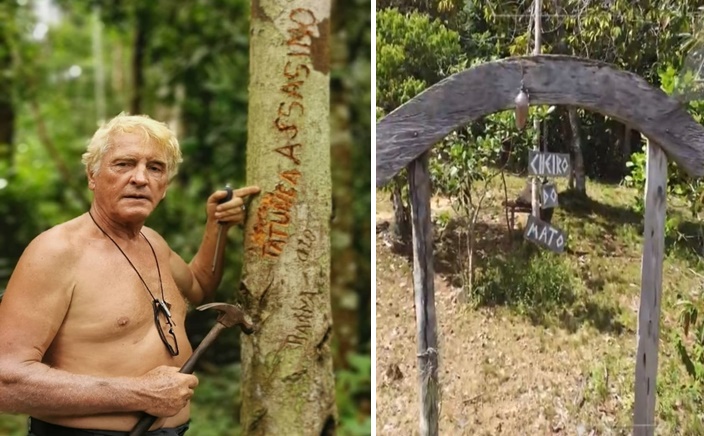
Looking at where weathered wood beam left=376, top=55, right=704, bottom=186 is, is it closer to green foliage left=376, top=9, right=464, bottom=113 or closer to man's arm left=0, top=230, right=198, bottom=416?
green foliage left=376, top=9, right=464, bottom=113

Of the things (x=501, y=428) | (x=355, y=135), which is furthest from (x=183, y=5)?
(x=501, y=428)

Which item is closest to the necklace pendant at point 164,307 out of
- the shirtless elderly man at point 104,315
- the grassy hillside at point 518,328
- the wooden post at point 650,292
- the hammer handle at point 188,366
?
the shirtless elderly man at point 104,315

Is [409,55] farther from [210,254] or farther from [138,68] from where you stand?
[138,68]

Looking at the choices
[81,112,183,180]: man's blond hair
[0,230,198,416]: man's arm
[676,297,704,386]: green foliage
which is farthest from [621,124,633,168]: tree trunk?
[0,230,198,416]: man's arm

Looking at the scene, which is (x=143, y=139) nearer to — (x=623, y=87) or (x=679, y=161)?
(x=623, y=87)

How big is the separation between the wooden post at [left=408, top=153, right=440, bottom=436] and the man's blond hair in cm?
79

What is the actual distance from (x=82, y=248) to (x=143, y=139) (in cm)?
31

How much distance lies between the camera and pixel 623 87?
240 centimetres

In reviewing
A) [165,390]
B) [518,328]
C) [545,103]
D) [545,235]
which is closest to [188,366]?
[165,390]

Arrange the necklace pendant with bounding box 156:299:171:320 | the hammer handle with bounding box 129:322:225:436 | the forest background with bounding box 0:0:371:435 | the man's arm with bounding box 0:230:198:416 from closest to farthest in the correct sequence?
1. the man's arm with bounding box 0:230:198:416
2. the hammer handle with bounding box 129:322:225:436
3. the necklace pendant with bounding box 156:299:171:320
4. the forest background with bounding box 0:0:371:435

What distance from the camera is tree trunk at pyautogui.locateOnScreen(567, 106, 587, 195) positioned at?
241 centimetres

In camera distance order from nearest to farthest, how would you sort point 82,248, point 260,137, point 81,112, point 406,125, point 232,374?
point 82,248, point 260,137, point 406,125, point 232,374, point 81,112

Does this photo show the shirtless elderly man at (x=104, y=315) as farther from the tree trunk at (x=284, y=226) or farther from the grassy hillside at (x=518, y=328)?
the grassy hillside at (x=518, y=328)

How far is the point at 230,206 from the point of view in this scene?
2.11m
